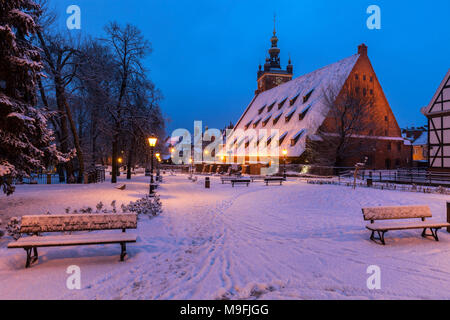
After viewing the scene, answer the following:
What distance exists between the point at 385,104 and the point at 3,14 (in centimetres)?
4433

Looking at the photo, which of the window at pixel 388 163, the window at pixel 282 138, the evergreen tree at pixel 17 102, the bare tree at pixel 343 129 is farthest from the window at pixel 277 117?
the evergreen tree at pixel 17 102

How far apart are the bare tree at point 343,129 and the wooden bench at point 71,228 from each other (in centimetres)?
2924

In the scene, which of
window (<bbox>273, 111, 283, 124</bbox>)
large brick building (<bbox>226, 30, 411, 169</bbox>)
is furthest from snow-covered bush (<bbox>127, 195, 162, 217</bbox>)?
window (<bbox>273, 111, 283, 124</bbox>)

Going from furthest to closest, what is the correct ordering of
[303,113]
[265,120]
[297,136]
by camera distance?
[265,120]
[303,113]
[297,136]

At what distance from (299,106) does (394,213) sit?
34955 millimetres

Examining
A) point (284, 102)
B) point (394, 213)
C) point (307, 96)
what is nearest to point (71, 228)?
point (394, 213)

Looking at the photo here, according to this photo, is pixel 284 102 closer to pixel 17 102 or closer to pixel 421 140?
pixel 421 140

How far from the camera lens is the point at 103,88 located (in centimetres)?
1914

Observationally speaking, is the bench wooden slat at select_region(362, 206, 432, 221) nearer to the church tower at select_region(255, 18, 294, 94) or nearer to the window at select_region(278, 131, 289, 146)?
the window at select_region(278, 131, 289, 146)

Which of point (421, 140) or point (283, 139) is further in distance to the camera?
point (421, 140)

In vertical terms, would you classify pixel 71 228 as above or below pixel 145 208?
above

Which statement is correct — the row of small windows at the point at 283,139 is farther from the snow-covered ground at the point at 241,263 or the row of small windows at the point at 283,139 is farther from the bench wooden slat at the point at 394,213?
the bench wooden slat at the point at 394,213

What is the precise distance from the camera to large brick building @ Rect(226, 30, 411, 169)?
3384 cm

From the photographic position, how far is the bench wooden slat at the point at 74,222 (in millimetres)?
5297
